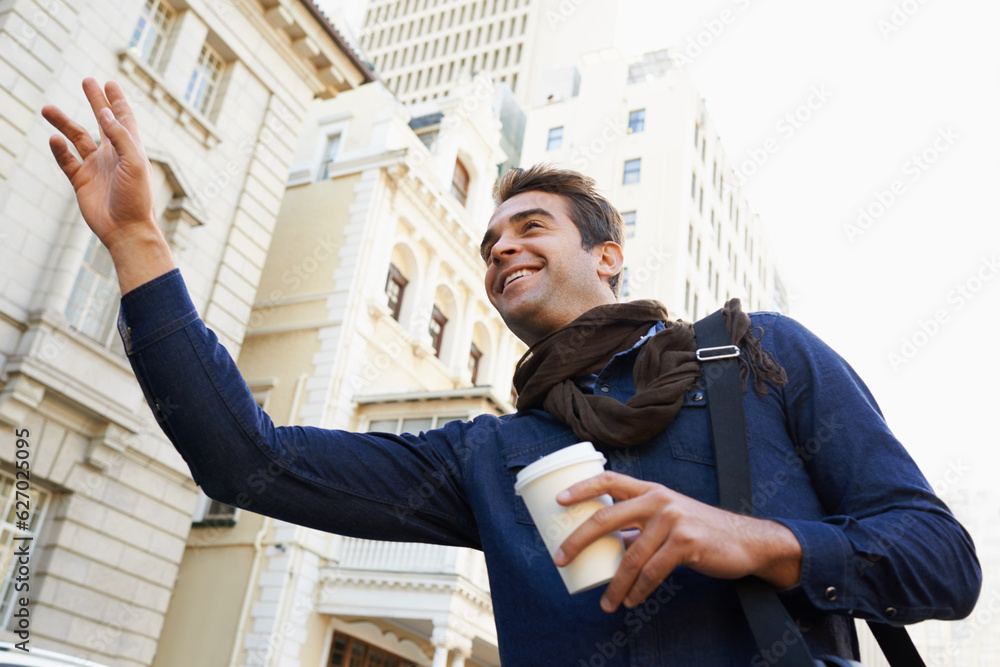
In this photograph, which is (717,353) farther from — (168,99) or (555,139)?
(555,139)

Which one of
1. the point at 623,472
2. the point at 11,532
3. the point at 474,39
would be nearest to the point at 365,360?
the point at 11,532

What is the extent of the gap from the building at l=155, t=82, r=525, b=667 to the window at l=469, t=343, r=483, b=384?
0.05 m

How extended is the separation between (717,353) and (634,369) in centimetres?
20

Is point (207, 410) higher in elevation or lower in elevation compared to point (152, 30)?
lower

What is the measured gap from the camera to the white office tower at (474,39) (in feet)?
232

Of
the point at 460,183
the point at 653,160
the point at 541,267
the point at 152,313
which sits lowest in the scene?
the point at 152,313

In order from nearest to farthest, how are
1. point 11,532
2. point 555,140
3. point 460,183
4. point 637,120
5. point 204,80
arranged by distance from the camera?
point 11,532, point 204,80, point 460,183, point 637,120, point 555,140

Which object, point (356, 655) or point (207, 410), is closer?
point (207, 410)

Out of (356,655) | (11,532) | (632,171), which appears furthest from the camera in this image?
(632,171)

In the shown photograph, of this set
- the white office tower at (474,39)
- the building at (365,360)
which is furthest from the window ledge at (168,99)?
the white office tower at (474,39)

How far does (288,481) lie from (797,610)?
1.11 meters

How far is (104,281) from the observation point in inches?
509

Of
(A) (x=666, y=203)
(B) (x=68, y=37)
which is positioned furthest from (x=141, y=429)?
(A) (x=666, y=203)

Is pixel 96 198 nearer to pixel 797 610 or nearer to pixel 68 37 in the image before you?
pixel 797 610
